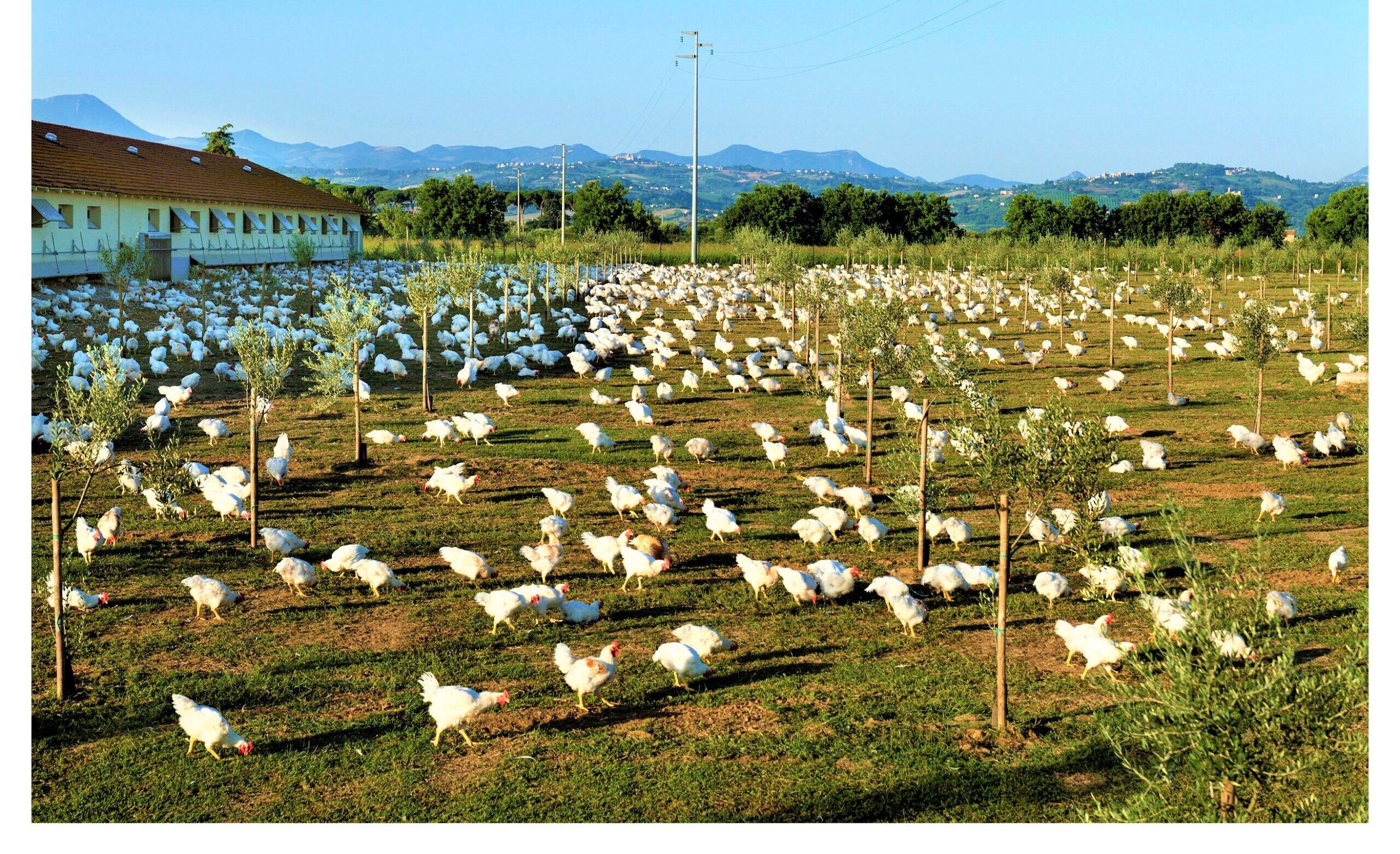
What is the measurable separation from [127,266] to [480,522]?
42508 mm

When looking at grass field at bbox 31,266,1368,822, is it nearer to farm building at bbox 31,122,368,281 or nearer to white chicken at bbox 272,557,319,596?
white chicken at bbox 272,557,319,596

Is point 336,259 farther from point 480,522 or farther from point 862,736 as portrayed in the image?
point 862,736

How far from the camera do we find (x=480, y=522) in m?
18.9

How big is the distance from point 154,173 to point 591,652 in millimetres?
63020

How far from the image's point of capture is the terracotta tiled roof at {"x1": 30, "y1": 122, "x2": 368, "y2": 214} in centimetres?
5497

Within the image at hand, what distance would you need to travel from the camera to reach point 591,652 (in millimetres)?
13273

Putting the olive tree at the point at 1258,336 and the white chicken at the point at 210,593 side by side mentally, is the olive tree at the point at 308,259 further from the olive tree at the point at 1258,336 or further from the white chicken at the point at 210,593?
the olive tree at the point at 1258,336

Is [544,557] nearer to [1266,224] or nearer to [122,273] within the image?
[122,273]

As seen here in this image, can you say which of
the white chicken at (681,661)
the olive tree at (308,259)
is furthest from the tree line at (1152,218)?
the white chicken at (681,661)

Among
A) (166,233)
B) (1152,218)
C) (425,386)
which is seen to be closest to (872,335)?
(425,386)

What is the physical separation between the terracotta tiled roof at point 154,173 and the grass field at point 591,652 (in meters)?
39.6
